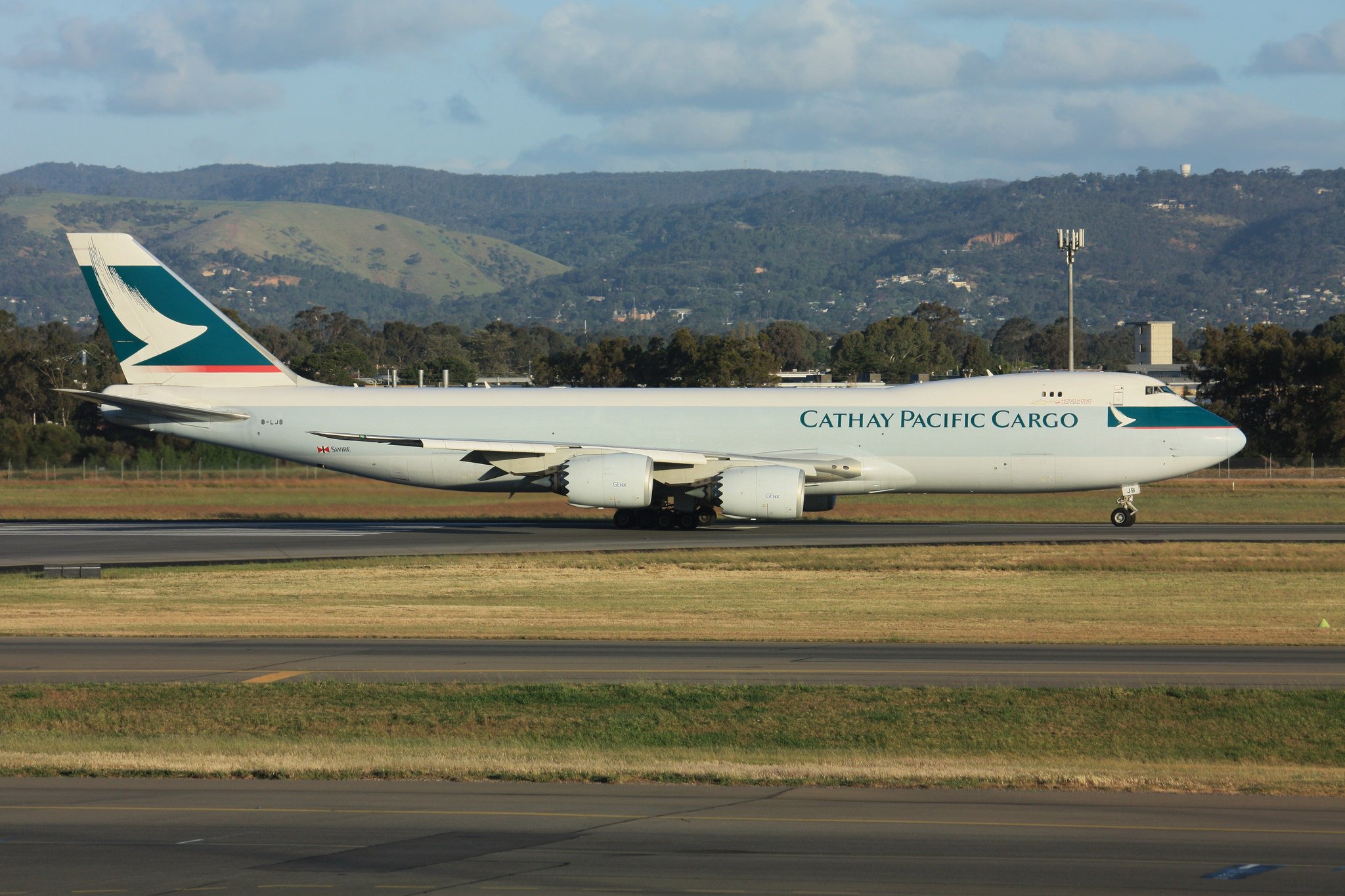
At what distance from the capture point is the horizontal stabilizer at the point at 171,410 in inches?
1736

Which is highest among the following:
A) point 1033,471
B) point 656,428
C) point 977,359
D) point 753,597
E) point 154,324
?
point 977,359

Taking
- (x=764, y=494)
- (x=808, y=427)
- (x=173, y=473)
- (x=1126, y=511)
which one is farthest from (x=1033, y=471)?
(x=173, y=473)

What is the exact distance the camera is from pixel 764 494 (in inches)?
1601

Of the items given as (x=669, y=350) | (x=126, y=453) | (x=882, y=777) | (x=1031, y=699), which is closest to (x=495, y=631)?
(x=1031, y=699)

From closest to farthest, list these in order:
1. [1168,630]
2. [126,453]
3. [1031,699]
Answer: [1031,699] < [1168,630] < [126,453]

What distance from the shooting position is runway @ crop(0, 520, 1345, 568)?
37.9m

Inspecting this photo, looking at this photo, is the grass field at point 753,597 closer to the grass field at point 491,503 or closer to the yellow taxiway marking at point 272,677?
the yellow taxiway marking at point 272,677

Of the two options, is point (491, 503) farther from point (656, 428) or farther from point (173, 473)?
point (173, 473)

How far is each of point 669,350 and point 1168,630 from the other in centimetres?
8592

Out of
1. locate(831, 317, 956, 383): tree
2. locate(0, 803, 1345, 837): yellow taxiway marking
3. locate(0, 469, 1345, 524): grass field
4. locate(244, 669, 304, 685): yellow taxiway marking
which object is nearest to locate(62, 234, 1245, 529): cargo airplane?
locate(0, 469, 1345, 524): grass field

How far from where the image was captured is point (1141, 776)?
13.7 metres

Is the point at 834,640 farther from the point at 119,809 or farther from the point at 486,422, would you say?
the point at 486,422

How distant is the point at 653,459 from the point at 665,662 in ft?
71.3

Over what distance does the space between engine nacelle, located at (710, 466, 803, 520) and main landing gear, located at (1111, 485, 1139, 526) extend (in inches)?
390
